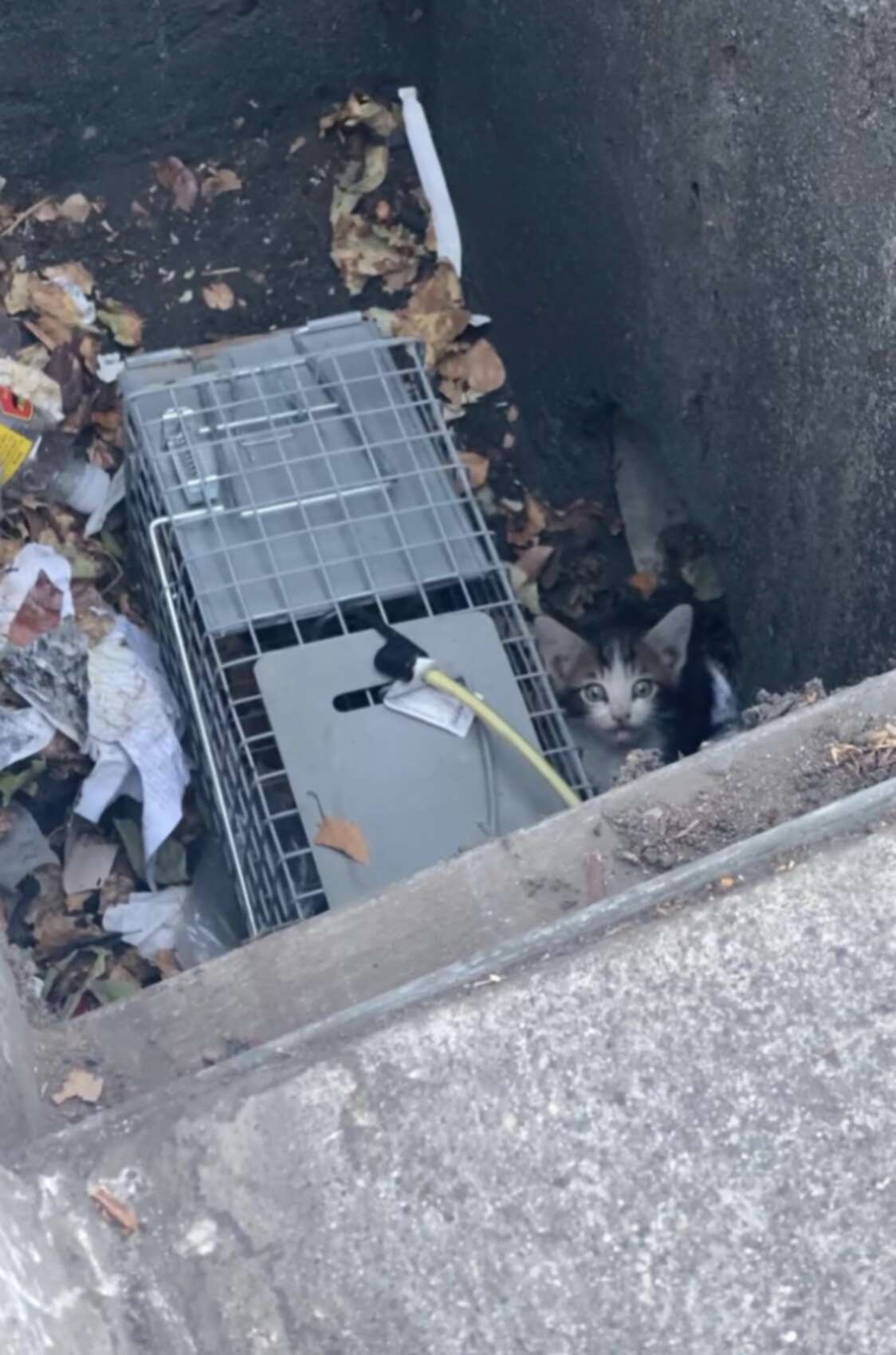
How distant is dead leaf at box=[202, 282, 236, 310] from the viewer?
354 cm

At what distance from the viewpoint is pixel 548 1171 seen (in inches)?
51.4

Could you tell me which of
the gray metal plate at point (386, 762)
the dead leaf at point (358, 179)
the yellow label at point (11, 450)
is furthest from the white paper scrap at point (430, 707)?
the dead leaf at point (358, 179)

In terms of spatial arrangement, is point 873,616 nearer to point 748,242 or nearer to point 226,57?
point 748,242

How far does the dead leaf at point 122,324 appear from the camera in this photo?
3.46 m

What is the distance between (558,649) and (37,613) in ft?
3.46

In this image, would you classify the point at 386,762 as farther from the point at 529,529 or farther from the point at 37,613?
the point at 529,529

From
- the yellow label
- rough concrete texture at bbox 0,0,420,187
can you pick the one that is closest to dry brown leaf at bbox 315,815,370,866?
the yellow label

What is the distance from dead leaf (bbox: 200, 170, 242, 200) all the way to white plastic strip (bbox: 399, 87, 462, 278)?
450 millimetres

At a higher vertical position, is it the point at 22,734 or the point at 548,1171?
the point at 22,734

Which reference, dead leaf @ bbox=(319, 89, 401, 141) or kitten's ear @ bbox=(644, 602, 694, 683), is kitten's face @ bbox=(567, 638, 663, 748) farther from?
dead leaf @ bbox=(319, 89, 401, 141)

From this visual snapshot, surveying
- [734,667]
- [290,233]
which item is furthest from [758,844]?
[290,233]

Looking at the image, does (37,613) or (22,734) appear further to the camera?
(37,613)

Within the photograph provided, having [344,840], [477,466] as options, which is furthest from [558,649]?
[344,840]

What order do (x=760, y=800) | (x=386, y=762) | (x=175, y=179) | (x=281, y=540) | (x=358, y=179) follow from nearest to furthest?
(x=760, y=800), (x=386, y=762), (x=281, y=540), (x=175, y=179), (x=358, y=179)
